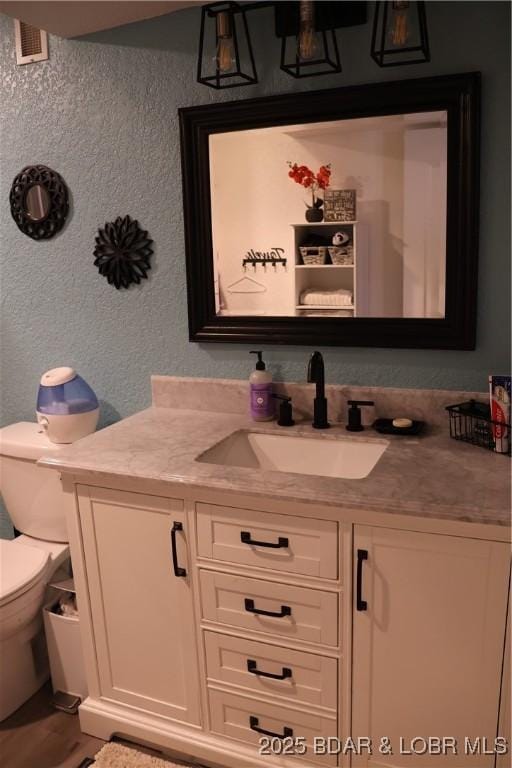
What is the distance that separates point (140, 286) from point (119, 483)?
841mm

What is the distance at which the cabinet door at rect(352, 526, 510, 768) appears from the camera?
4.74ft

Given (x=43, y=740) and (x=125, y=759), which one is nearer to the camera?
(x=125, y=759)

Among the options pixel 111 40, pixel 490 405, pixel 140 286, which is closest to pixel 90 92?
pixel 111 40

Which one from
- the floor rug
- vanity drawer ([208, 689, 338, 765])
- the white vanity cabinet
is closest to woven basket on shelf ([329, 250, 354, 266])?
the white vanity cabinet

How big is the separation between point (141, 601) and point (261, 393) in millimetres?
734

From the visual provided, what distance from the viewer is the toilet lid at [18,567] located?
1.97m

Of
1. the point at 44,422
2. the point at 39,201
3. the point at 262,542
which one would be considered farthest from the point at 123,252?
the point at 262,542

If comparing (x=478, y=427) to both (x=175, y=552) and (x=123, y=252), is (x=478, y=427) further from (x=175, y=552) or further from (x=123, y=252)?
(x=123, y=252)

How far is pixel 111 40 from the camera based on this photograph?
2.19 meters

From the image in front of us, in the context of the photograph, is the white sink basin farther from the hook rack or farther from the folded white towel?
the hook rack

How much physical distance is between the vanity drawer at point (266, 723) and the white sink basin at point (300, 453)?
25.8 inches

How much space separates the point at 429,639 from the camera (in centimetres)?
151

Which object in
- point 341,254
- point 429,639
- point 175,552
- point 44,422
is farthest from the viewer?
point 44,422

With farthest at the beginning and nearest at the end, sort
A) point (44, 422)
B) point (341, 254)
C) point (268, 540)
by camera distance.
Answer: point (44, 422), point (341, 254), point (268, 540)
